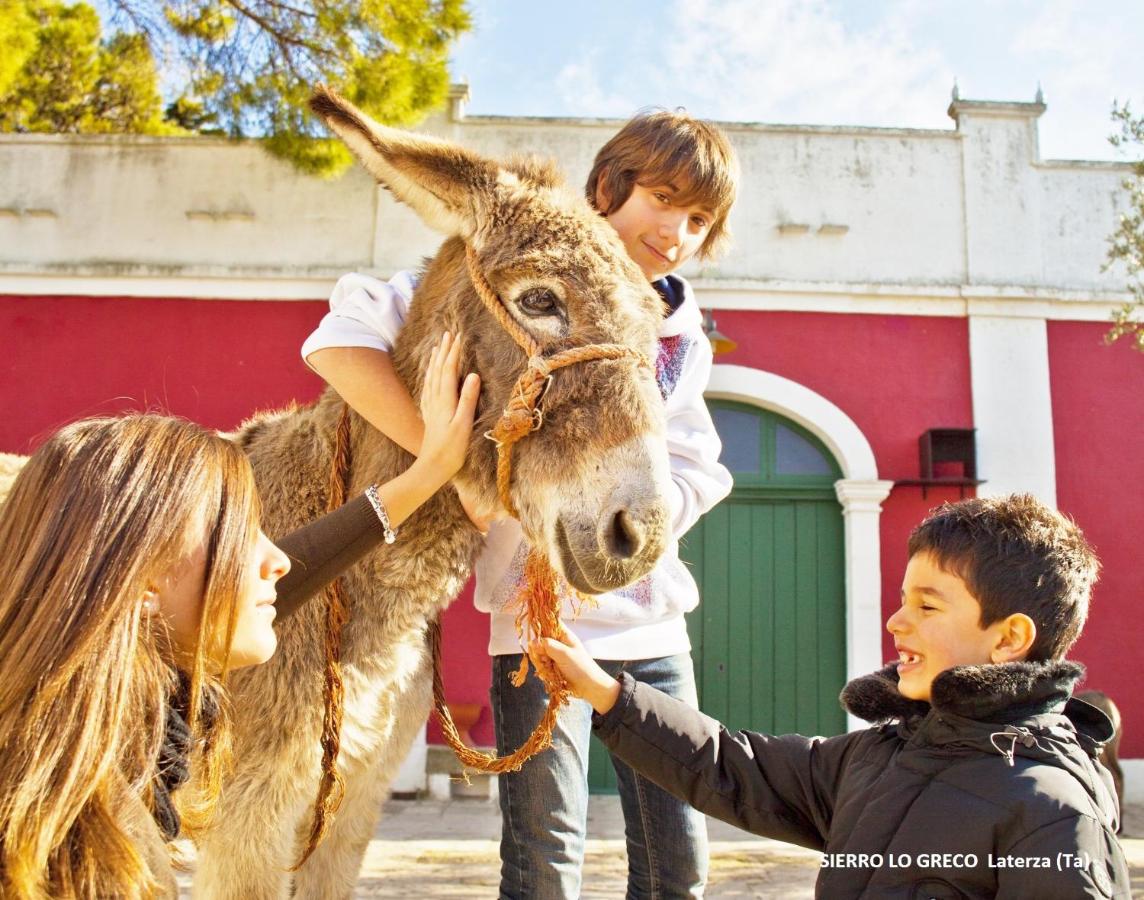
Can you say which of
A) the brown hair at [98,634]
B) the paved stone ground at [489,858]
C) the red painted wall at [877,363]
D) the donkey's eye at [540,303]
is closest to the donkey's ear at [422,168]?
the donkey's eye at [540,303]

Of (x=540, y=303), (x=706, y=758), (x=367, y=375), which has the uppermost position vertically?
(x=540, y=303)

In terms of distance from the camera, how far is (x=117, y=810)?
1.27 metres

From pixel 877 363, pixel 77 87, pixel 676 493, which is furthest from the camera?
pixel 77 87

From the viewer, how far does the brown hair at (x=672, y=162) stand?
7.84 feet

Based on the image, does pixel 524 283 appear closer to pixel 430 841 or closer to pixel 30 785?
pixel 30 785

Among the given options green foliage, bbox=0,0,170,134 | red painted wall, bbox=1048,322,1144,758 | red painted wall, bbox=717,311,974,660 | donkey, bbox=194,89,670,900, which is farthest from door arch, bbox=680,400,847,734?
green foliage, bbox=0,0,170,134

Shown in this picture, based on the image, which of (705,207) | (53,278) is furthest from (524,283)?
(53,278)

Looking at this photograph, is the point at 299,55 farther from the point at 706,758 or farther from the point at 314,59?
the point at 706,758

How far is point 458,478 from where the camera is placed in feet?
6.98

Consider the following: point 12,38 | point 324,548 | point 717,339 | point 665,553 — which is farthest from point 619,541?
point 12,38

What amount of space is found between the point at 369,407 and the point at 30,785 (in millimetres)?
1200

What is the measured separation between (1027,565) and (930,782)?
1.54ft

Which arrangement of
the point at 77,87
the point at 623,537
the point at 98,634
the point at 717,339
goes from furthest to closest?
the point at 77,87
the point at 717,339
the point at 623,537
the point at 98,634

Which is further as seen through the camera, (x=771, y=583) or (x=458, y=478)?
(x=771, y=583)
